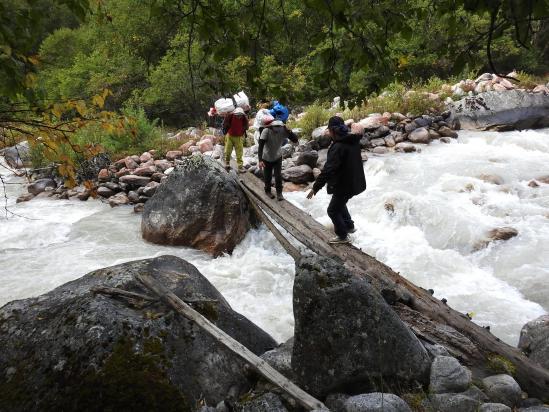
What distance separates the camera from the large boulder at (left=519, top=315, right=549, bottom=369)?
389 centimetres

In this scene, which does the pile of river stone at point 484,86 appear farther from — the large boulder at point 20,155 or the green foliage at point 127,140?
the large boulder at point 20,155

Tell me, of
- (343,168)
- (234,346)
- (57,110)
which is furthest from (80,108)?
(343,168)

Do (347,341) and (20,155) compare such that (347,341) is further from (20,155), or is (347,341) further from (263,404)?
(20,155)

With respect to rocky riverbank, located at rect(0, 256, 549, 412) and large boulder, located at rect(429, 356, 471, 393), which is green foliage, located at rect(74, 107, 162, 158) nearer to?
rocky riverbank, located at rect(0, 256, 549, 412)

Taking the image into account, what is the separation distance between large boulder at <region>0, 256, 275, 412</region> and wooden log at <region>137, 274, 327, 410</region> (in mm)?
70

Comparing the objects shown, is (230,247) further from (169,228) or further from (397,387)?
(397,387)

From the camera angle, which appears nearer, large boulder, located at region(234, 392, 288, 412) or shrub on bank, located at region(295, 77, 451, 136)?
large boulder, located at region(234, 392, 288, 412)

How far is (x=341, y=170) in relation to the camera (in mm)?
5648

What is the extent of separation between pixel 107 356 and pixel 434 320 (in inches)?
123

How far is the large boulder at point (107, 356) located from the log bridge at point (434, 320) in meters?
1.91

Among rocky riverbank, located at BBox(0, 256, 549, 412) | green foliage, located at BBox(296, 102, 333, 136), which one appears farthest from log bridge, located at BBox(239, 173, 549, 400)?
green foliage, located at BBox(296, 102, 333, 136)

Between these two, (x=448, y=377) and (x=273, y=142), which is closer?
(x=448, y=377)

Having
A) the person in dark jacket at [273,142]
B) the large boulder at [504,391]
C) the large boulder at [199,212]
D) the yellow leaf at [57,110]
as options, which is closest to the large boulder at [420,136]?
the person in dark jacket at [273,142]

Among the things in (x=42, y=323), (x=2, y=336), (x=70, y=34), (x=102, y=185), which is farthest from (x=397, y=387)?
(x=70, y=34)
